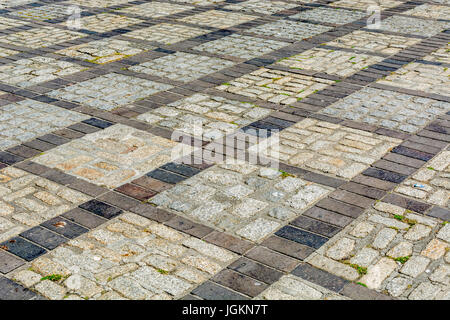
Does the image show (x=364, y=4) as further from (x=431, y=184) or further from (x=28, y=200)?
(x=28, y=200)

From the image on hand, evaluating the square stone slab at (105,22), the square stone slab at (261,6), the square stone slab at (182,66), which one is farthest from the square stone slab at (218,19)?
the square stone slab at (182,66)

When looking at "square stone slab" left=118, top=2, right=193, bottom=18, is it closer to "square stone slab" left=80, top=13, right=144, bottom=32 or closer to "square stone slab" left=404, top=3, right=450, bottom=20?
"square stone slab" left=80, top=13, right=144, bottom=32

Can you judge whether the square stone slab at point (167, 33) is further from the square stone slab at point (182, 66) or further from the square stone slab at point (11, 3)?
the square stone slab at point (11, 3)

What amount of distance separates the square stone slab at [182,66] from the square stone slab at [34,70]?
3.89ft

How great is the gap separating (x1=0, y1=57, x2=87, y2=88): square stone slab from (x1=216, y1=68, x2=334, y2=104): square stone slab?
2.88 m

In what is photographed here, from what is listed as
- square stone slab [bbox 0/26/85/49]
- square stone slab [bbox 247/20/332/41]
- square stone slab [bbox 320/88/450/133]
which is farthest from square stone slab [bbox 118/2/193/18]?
square stone slab [bbox 320/88/450/133]

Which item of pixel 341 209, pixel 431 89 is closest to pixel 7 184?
pixel 341 209

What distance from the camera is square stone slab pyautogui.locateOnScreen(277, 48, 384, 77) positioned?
9718 mm

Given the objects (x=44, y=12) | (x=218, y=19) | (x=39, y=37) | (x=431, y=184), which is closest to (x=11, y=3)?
(x=44, y=12)

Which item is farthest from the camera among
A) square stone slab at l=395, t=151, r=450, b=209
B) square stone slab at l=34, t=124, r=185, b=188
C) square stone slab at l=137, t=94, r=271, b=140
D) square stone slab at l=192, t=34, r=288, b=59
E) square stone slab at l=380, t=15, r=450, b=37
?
square stone slab at l=380, t=15, r=450, b=37

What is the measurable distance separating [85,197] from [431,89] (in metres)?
5.63

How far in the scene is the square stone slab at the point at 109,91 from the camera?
27.9ft

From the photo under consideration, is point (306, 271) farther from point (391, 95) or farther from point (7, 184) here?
point (391, 95)

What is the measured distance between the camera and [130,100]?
8.54 meters
